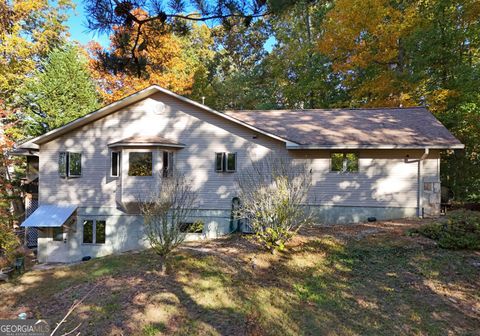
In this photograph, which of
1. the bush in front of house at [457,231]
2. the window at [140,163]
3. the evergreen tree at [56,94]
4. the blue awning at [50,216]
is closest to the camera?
the bush in front of house at [457,231]

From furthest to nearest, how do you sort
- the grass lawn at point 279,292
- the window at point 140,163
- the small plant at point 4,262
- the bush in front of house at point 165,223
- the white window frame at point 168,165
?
the white window frame at point 168,165
the window at point 140,163
the small plant at point 4,262
the bush in front of house at point 165,223
the grass lawn at point 279,292

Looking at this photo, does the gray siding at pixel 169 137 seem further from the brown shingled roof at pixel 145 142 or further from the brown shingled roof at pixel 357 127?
the brown shingled roof at pixel 357 127

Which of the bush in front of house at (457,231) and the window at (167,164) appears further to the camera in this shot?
the window at (167,164)

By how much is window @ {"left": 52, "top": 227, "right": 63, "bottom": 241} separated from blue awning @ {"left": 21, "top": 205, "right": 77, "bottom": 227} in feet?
2.39

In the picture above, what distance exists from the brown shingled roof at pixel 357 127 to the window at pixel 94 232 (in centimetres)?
849

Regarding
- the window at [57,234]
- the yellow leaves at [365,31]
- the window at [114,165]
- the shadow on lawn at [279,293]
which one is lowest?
the window at [57,234]

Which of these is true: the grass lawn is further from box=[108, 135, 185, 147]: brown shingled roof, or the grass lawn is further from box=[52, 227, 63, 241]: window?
box=[108, 135, 185, 147]: brown shingled roof

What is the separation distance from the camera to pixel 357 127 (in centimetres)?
1277

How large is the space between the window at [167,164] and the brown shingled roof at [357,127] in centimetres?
439

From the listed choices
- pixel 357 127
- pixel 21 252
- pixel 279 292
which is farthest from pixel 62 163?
pixel 357 127

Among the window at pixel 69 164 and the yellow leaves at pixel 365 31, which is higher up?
the yellow leaves at pixel 365 31

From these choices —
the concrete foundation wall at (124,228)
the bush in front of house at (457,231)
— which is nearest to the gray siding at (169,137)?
the concrete foundation wall at (124,228)

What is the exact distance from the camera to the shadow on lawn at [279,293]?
16.5ft

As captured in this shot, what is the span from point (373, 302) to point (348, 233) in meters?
4.07
